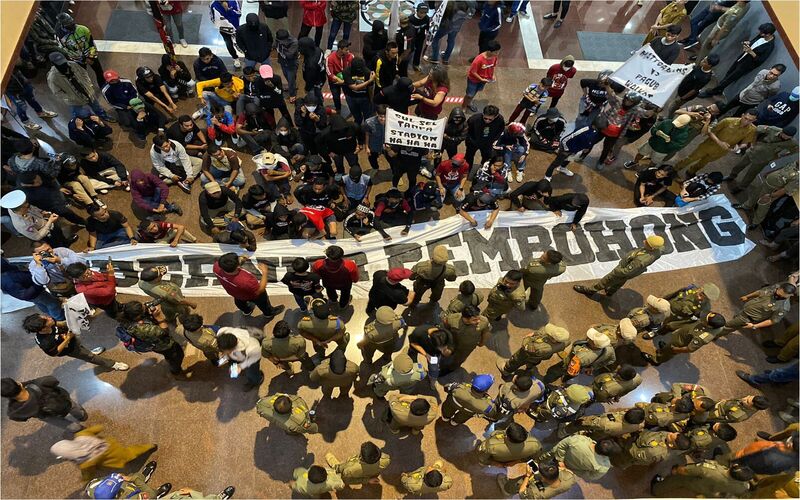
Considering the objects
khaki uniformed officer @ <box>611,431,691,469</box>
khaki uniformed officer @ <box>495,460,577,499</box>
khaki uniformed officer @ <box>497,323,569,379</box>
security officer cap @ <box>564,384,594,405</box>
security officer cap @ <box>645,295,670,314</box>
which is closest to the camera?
khaki uniformed officer @ <box>495,460,577,499</box>

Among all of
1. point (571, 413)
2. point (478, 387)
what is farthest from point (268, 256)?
point (571, 413)

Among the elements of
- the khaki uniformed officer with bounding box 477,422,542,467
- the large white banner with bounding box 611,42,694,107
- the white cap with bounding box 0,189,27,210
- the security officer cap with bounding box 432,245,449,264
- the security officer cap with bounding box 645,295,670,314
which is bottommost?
the khaki uniformed officer with bounding box 477,422,542,467

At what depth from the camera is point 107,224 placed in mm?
7180

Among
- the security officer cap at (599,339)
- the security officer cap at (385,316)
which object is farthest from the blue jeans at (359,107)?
the security officer cap at (599,339)

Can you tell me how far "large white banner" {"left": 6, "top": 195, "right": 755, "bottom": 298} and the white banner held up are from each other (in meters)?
1.43

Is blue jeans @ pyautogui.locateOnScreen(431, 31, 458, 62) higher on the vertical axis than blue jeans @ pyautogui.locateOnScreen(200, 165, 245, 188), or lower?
higher

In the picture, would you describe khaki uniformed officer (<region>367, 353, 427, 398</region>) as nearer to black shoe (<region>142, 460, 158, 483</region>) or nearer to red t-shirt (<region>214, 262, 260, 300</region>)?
red t-shirt (<region>214, 262, 260, 300</region>)

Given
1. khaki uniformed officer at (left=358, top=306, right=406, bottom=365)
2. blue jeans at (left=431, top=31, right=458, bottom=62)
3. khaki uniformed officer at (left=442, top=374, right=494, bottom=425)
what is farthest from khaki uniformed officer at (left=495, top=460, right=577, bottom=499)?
blue jeans at (left=431, top=31, right=458, bottom=62)

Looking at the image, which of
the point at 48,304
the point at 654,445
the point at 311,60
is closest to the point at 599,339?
the point at 654,445

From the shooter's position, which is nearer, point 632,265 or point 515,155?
point 632,265

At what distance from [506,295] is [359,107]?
5.02 meters

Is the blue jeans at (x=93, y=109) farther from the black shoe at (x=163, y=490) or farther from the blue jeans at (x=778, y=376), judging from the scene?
the blue jeans at (x=778, y=376)

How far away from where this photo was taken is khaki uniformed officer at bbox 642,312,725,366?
6.20 m

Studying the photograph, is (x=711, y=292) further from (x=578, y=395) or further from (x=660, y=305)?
(x=578, y=395)
